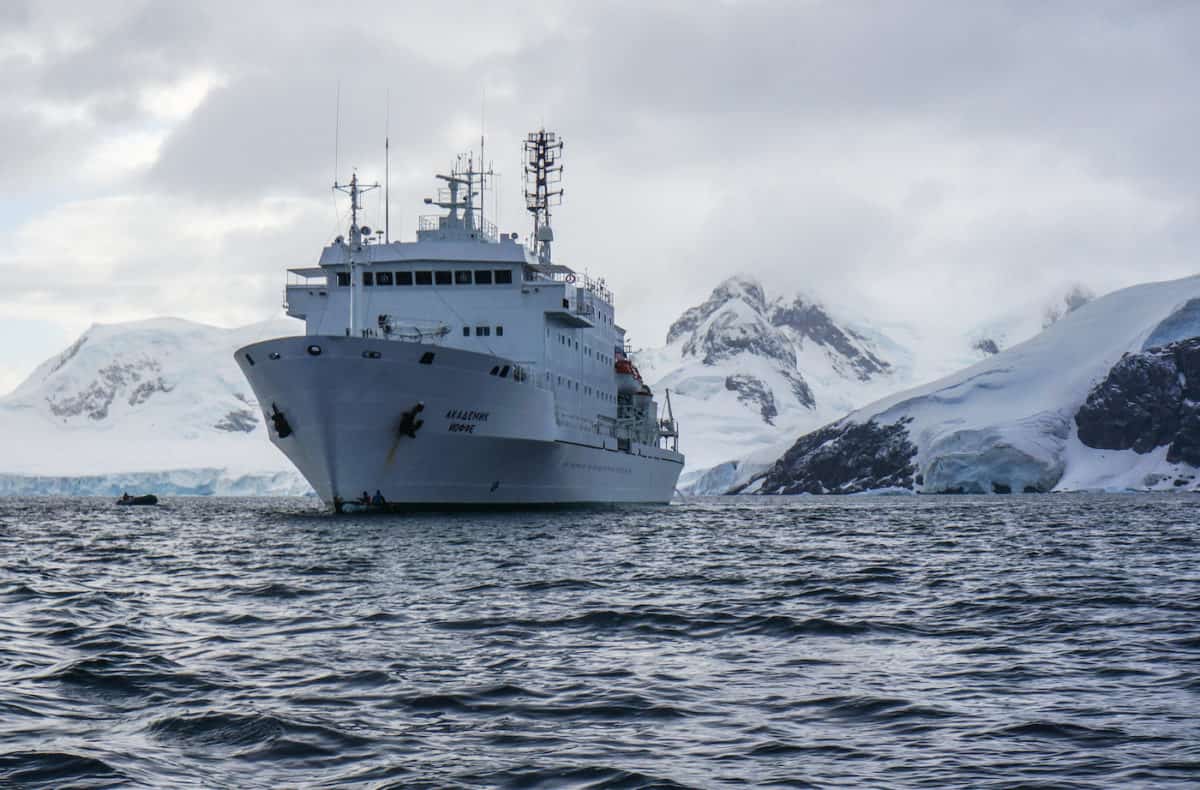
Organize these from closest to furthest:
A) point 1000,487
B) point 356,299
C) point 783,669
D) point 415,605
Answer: point 783,669
point 415,605
point 356,299
point 1000,487

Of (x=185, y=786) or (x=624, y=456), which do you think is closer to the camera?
(x=185, y=786)

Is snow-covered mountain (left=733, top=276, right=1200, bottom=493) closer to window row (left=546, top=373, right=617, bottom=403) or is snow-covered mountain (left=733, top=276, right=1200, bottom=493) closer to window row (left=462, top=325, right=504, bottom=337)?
window row (left=546, top=373, right=617, bottom=403)

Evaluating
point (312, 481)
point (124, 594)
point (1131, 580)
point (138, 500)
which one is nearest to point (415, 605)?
point (124, 594)

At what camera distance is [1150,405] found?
18788cm

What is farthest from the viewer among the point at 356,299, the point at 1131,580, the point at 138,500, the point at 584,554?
the point at 138,500

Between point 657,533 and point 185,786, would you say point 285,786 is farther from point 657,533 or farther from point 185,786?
point 657,533

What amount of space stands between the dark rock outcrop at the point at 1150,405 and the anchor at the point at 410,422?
156234 mm

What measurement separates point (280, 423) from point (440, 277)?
35.3 feet

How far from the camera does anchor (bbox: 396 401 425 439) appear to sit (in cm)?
4184

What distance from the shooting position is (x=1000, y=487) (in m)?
155

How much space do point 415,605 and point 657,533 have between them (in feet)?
68.5

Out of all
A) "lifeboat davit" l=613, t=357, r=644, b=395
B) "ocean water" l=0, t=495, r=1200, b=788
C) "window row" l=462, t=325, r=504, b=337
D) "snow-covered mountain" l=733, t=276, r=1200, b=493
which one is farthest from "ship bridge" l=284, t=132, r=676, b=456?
"snow-covered mountain" l=733, t=276, r=1200, b=493

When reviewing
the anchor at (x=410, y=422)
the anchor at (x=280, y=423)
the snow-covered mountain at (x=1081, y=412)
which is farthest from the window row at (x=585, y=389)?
the snow-covered mountain at (x=1081, y=412)

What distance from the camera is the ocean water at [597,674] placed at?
28.0 feet
